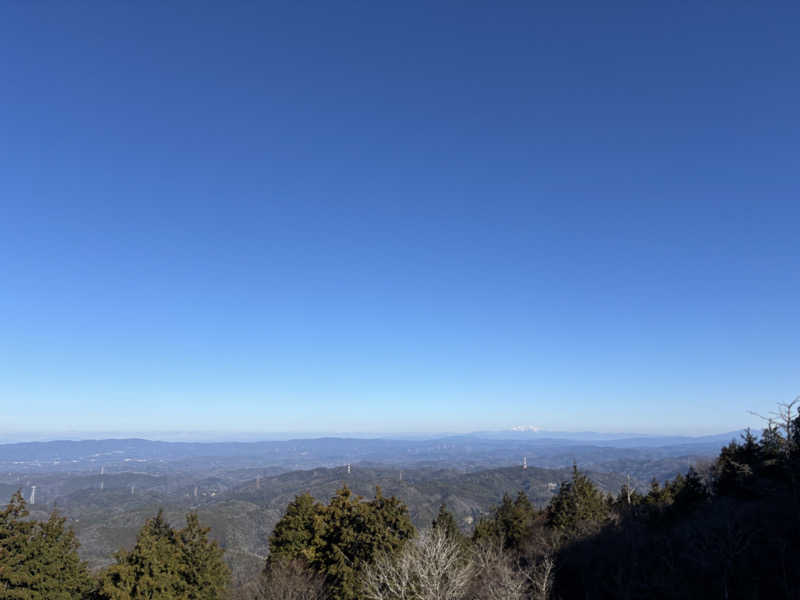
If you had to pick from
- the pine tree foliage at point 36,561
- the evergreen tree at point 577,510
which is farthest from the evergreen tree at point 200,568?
the evergreen tree at point 577,510

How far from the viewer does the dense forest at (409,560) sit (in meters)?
23.0

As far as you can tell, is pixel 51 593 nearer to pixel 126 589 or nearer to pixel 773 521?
pixel 126 589

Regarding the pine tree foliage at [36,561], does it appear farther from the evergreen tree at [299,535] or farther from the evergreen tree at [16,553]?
the evergreen tree at [299,535]

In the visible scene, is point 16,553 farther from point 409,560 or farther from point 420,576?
point 420,576

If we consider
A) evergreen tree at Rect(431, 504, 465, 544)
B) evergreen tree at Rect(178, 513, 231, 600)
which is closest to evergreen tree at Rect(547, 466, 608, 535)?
evergreen tree at Rect(431, 504, 465, 544)

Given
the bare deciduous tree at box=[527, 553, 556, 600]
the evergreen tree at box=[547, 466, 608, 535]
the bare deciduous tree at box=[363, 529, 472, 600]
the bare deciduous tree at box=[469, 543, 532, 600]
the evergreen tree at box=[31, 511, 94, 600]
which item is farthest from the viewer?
the evergreen tree at box=[547, 466, 608, 535]

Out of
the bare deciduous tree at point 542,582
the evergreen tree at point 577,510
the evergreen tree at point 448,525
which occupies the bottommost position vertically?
the evergreen tree at point 448,525

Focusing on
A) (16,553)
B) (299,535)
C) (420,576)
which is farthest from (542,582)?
(16,553)

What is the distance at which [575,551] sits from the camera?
35.2 metres

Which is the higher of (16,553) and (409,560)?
(16,553)

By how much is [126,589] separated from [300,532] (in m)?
11.2

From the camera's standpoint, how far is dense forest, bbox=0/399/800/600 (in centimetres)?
2297

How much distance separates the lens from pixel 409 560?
24094 mm

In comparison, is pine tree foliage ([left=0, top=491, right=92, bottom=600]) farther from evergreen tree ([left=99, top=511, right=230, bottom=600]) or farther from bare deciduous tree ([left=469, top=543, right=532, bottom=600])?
bare deciduous tree ([left=469, top=543, right=532, bottom=600])
